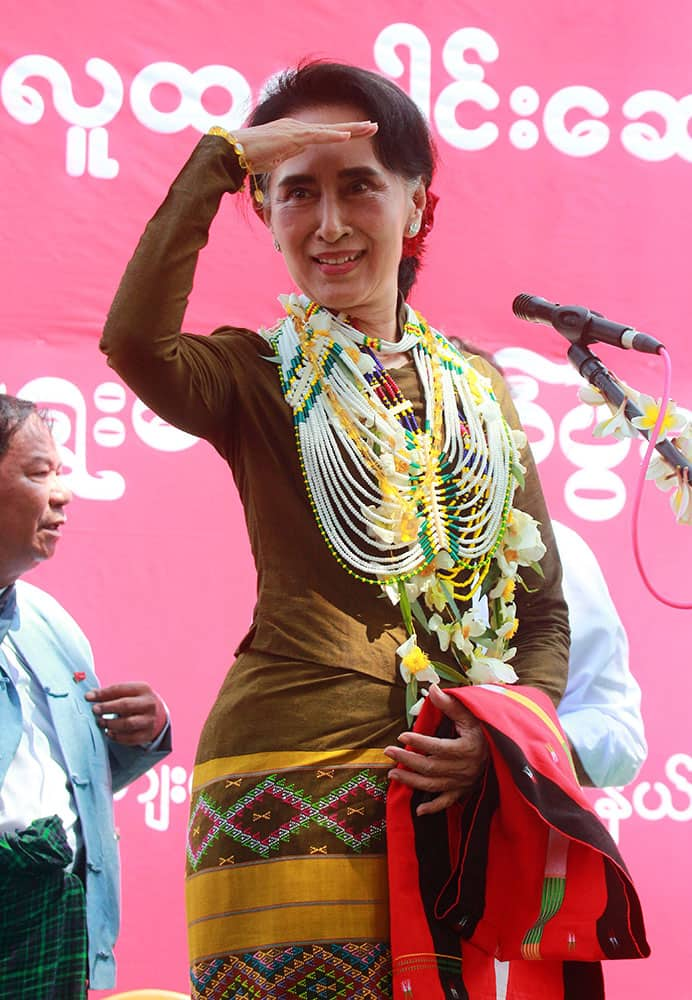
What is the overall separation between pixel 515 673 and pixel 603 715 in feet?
4.55

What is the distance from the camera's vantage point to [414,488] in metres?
2.02

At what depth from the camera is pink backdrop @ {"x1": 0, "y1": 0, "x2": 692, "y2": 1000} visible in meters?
3.33

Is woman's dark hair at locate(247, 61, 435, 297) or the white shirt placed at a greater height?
woman's dark hair at locate(247, 61, 435, 297)

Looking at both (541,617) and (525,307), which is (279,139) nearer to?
(525,307)

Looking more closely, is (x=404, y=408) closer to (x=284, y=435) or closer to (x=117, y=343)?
(x=284, y=435)

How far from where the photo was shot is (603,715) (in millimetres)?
3332

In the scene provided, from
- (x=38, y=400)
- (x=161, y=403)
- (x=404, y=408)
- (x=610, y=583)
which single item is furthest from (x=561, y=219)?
(x=161, y=403)

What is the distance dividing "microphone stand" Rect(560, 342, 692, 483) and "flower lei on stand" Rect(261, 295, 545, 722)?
154 millimetres

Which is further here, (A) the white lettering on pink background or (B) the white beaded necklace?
(A) the white lettering on pink background

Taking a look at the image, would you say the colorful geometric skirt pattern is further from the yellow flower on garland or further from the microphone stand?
the microphone stand

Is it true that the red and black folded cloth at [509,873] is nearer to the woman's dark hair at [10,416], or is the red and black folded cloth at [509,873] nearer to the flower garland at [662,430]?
the flower garland at [662,430]

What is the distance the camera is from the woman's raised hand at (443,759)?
1810mm

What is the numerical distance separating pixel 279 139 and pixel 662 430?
0.72 m

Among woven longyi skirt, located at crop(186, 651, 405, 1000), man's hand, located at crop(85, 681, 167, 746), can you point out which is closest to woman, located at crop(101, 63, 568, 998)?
woven longyi skirt, located at crop(186, 651, 405, 1000)
